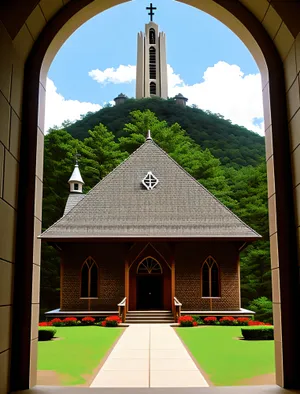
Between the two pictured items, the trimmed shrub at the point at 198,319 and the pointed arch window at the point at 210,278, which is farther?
the pointed arch window at the point at 210,278

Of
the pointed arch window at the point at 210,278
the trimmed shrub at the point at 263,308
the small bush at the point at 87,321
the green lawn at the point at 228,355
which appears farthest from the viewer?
the trimmed shrub at the point at 263,308

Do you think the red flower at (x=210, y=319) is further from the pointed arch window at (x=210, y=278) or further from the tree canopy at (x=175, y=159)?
the tree canopy at (x=175, y=159)

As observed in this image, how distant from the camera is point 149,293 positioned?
2350 cm

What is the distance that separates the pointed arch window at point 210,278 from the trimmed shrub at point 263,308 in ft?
37.9

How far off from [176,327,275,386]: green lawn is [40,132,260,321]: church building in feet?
19.4

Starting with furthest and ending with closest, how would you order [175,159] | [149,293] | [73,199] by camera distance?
[175,159] < [73,199] < [149,293]

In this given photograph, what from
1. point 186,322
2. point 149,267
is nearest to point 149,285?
point 149,267

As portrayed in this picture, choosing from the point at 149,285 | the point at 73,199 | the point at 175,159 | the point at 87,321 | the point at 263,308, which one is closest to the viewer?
the point at 87,321

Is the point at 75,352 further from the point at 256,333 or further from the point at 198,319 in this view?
the point at 198,319

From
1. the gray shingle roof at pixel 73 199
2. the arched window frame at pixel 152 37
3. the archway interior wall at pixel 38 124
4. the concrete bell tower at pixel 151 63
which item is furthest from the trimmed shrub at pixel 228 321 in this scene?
the arched window frame at pixel 152 37

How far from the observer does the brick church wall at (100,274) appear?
2238 centimetres

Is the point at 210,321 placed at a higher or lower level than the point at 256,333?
lower

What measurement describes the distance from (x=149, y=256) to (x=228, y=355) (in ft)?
40.2

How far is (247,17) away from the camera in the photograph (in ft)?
21.7
